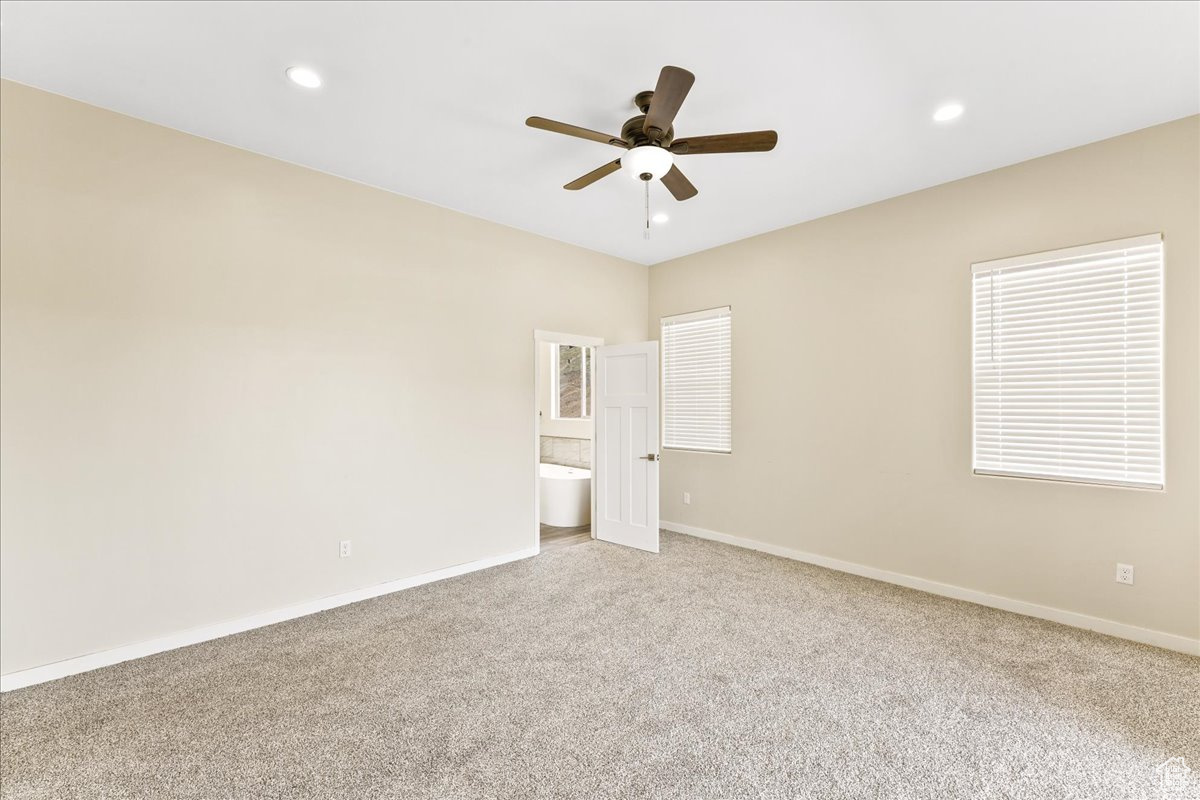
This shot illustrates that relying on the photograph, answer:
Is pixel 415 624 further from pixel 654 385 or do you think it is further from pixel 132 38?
pixel 132 38

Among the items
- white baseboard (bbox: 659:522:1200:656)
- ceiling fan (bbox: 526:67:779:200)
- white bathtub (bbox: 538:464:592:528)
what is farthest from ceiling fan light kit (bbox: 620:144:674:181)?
white bathtub (bbox: 538:464:592:528)

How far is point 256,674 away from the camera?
8.39 ft

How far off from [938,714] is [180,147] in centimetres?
491

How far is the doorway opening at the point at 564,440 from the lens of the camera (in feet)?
16.2

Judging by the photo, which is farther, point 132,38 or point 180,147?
point 180,147

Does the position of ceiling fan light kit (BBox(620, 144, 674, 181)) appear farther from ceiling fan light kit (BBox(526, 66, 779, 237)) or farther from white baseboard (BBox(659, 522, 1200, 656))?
white baseboard (BBox(659, 522, 1200, 656))

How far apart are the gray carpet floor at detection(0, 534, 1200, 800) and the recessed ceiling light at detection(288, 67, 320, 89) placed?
117 inches

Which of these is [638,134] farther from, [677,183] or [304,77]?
[304,77]

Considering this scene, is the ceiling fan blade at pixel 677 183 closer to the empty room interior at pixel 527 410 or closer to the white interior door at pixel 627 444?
the empty room interior at pixel 527 410

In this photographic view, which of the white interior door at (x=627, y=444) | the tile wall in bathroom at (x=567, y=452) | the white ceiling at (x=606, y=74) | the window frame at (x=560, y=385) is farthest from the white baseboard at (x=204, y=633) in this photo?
the window frame at (x=560, y=385)

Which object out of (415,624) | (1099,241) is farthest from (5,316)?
(1099,241)

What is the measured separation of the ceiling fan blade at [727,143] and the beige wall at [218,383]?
7.53 ft

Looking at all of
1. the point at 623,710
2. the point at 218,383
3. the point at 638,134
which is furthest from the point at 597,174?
the point at 623,710

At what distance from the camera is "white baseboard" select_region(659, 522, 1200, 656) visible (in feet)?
9.20
